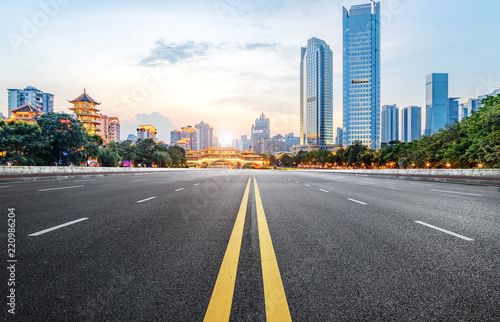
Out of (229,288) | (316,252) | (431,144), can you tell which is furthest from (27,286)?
(431,144)

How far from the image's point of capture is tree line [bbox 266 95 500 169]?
1273 inches

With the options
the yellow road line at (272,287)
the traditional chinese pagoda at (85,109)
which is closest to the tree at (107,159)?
the traditional chinese pagoda at (85,109)

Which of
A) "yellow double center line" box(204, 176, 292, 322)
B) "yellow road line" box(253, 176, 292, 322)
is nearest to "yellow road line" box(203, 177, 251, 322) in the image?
"yellow double center line" box(204, 176, 292, 322)

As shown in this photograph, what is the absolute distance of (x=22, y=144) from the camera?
1791 inches

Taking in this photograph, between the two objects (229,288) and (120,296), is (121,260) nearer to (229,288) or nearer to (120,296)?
(120,296)

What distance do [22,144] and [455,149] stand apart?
67306mm

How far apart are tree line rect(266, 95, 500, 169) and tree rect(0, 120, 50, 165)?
5695 centimetres

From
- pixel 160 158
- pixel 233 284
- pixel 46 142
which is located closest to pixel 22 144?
pixel 46 142

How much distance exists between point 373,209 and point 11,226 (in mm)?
8507

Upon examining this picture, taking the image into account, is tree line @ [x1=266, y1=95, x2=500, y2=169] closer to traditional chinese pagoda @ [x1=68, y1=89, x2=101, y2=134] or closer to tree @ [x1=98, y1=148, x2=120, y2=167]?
tree @ [x1=98, y1=148, x2=120, y2=167]

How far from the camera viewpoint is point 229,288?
3133 mm

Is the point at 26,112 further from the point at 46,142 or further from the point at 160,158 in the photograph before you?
the point at 46,142

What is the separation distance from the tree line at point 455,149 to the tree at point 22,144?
56954mm

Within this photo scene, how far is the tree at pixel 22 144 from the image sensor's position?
43.1 m
